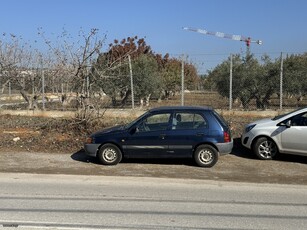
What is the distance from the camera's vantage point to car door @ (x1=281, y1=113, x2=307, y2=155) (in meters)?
11.0

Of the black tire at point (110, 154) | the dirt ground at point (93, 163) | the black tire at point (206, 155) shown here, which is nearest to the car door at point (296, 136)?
the dirt ground at point (93, 163)

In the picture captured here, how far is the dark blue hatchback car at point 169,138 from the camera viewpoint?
1045cm

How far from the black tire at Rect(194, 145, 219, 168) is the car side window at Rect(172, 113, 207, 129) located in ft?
1.77

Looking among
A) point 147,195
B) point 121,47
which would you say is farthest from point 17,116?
point 121,47

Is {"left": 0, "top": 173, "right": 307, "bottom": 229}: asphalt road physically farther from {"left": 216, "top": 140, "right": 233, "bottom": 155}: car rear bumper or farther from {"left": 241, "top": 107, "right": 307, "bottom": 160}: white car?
{"left": 241, "top": 107, "right": 307, "bottom": 160}: white car

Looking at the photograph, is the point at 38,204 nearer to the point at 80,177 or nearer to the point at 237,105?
the point at 80,177

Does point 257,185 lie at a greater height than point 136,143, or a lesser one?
lesser

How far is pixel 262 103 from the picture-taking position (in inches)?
842

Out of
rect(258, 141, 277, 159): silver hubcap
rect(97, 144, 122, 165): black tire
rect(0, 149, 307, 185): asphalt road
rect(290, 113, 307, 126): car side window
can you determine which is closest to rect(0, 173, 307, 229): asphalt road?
rect(0, 149, 307, 185): asphalt road

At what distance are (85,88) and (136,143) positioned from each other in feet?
14.1

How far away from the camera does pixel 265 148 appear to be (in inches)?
448

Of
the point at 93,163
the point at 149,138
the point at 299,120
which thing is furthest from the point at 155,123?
the point at 299,120

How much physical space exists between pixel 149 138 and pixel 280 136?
137 inches

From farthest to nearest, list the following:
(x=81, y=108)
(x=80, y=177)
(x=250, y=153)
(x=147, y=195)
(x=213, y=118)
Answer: (x=81, y=108), (x=250, y=153), (x=213, y=118), (x=80, y=177), (x=147, y=195)
